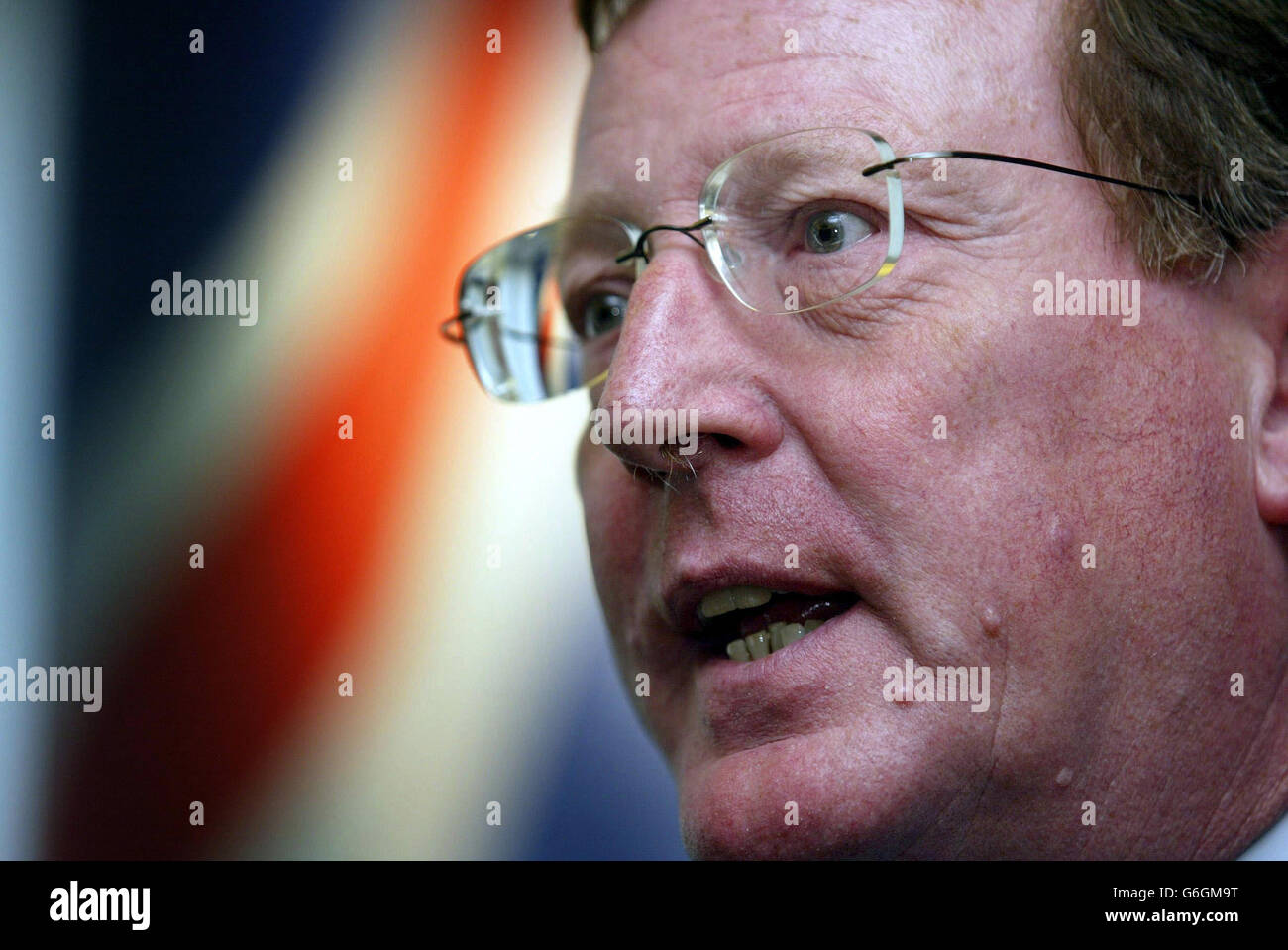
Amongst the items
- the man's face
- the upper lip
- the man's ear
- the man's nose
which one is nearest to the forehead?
the man's face

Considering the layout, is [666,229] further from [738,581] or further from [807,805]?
[807,805]

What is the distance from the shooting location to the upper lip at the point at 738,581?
1.10 m

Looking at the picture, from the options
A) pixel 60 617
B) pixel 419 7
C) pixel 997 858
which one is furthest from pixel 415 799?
pixel 419 7

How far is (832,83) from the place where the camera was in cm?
116

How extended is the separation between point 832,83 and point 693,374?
32cm

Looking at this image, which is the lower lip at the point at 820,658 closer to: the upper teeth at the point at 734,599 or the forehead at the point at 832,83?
the upper teeth at the point at 734,599

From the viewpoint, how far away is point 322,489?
5.25 ft

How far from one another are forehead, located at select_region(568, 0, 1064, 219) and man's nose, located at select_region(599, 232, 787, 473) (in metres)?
0.12

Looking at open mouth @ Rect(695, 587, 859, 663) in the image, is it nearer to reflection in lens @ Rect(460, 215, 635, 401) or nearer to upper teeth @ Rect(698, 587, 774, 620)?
upper teeth @ Rect(698, 587, 774, 620)

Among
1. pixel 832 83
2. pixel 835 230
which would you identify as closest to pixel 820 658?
pixel 835 230

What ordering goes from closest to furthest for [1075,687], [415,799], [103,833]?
[1075,687] → [103,833] → [415,799]
